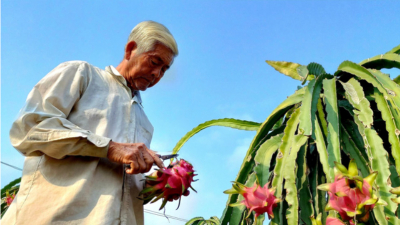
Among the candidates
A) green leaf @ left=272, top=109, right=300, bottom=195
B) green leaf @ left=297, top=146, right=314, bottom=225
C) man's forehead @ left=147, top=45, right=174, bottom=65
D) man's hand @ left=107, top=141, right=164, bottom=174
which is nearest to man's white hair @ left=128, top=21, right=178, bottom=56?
man's forehead @ left=147, top=45, right=174, bottom=65

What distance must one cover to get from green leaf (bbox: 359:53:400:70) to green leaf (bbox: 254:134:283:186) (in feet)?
2.15

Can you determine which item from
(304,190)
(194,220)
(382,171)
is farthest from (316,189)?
(194,220)

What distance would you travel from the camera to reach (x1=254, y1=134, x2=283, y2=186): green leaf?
141 cm

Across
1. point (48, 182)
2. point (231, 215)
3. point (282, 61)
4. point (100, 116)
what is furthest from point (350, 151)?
point (48, 182)

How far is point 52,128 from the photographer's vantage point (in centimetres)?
109

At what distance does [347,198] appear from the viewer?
94 centimetres

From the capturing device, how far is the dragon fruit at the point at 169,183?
121 centimetres

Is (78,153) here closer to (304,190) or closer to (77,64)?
(77,64)

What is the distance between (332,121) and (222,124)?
0.80 meters

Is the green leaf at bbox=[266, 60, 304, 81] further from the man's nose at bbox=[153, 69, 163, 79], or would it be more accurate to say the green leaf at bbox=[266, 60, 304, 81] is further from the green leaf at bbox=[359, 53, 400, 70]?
the man's nose at bbox=[153, 69, 163, 79]

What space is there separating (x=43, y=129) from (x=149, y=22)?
64 cm

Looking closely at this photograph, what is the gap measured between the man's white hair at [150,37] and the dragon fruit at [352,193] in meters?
0.80

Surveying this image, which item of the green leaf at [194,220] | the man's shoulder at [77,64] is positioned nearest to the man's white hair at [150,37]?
the man's shoulder at [77,64]

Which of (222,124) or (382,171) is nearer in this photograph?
(382,171)
